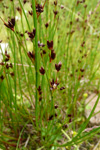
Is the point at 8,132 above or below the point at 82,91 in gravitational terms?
below

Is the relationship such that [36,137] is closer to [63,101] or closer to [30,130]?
[30,130]

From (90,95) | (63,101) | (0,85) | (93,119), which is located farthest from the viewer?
(90,95)

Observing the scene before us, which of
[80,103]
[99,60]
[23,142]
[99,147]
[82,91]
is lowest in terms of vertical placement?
[99,147]

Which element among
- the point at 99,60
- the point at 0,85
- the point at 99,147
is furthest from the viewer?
the point at 99,60

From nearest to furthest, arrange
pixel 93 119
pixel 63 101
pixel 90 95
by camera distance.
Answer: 1. pixel 93 119
2. pixel 63 101
3. pixel 90 95

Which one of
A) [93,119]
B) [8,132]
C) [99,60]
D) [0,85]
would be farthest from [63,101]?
[99,60]

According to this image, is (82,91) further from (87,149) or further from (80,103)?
(87,149)

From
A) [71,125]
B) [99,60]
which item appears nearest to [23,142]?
[71,125]

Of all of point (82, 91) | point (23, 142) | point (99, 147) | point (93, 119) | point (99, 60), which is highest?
point (99, 60)

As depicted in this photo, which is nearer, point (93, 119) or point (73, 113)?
point (93, 119)
